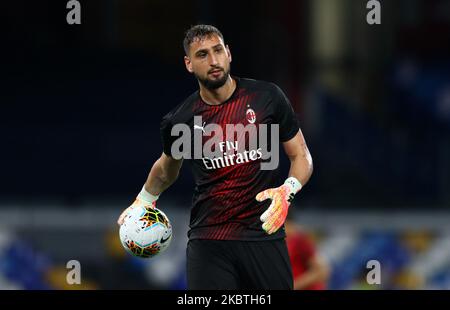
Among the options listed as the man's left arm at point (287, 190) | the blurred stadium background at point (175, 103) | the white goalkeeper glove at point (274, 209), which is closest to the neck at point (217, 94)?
the man's left arm at point (287, 190)

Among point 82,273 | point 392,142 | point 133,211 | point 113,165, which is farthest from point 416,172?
point 133,211

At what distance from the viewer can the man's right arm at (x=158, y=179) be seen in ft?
23.7

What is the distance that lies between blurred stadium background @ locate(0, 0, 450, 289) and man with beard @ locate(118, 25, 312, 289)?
6.18 m

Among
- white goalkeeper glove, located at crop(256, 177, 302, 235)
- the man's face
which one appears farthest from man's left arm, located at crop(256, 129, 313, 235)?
the man's face

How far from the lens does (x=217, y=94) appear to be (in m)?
6.89

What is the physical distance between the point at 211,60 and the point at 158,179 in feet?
3.36

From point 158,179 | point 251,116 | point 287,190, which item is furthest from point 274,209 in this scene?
point 158,179

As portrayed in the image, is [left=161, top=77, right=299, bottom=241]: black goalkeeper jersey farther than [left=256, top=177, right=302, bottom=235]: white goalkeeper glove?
Yes

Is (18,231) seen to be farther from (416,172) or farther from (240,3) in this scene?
(240,3)

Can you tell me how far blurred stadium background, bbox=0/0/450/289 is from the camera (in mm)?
13164

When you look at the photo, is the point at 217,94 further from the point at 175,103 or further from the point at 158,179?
the point at 175,103

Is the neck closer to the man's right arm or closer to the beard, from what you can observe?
the beard
